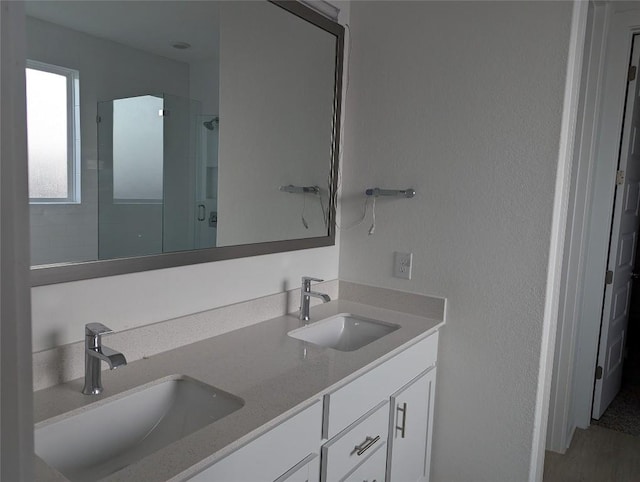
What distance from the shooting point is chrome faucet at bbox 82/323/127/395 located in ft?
3.91

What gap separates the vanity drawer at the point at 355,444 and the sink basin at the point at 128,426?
1.12 ft

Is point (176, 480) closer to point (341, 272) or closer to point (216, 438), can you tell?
point (216, 438)

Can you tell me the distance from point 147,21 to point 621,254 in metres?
2.82

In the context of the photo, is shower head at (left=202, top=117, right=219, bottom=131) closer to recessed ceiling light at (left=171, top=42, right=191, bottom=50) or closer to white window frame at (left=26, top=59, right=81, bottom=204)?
recessed ceiling light at (left=171, top=42, right=191, bottom=50)

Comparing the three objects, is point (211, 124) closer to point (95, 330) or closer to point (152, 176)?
point (152, 176)

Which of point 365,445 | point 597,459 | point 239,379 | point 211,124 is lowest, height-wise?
point 597,459

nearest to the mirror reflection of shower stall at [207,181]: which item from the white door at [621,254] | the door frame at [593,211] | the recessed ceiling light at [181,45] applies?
the recessed ceiling light at [181,45]

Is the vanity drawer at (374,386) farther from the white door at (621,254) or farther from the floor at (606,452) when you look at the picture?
the white door at (621,254)

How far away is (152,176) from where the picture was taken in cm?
148

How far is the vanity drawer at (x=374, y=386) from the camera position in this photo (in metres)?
1.39

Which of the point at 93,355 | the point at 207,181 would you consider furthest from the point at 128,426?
the point at 207,181

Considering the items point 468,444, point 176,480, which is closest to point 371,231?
point 468,444

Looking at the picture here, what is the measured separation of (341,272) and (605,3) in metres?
1.89

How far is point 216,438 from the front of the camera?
3.45 feet
